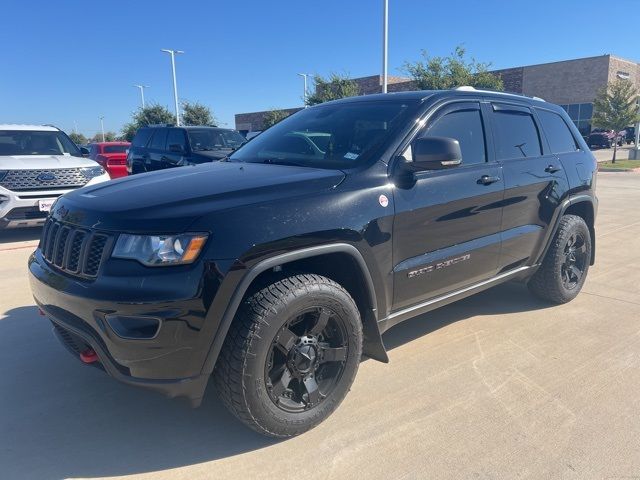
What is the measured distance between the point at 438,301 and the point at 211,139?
8.20 meters

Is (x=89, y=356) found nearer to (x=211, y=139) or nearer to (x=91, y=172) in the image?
(x=91, y=172)

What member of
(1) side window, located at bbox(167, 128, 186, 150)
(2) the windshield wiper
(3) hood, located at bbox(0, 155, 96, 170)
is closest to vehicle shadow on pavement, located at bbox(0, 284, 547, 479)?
(2) the windshield wiper

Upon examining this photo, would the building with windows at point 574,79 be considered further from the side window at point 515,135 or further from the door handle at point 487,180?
the door handle at point 487,180

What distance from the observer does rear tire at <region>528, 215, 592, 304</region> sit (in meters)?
4.43

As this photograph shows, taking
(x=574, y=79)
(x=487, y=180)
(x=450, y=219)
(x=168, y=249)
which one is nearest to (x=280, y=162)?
(x=450, y=219)

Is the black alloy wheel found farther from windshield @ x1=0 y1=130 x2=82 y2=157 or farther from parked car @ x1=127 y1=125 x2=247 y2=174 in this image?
windshield @ x1=0 y1=130 x2=82 y2=157

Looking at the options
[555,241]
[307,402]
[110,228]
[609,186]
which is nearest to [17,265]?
[110,228]

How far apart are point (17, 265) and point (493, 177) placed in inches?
217

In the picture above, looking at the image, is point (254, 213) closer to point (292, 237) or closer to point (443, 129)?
point (292, 237)

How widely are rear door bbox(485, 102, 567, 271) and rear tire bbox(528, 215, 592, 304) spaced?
291 mm

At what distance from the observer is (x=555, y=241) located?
441 cm

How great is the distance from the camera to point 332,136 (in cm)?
349

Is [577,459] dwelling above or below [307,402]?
below

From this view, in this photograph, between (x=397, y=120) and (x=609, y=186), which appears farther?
(x=609, y=186)
